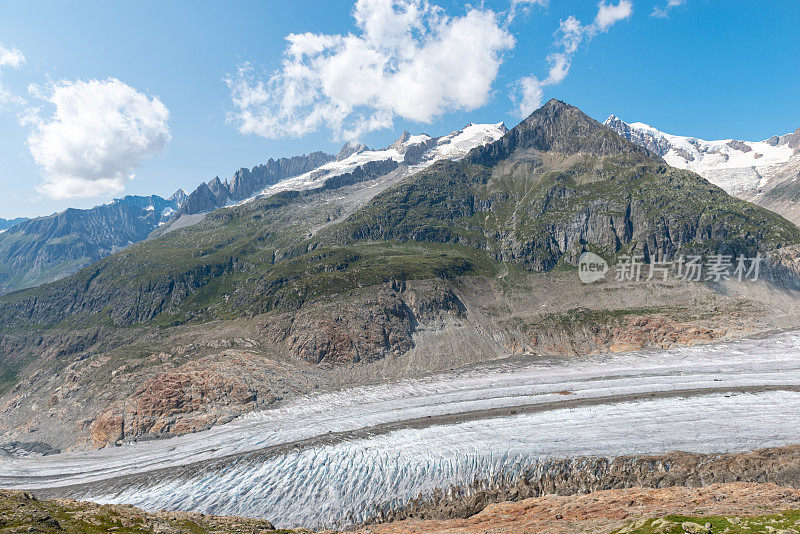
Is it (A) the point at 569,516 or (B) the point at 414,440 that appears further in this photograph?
(B) the point at 414,440

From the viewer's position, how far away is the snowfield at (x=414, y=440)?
195ft

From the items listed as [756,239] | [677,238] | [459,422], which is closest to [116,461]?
[459,422]

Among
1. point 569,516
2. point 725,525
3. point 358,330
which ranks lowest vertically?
point 569,516

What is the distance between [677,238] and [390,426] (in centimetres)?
19431

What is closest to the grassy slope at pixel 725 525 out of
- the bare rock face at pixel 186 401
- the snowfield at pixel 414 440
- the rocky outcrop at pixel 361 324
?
the snowfield at pixel 414 440

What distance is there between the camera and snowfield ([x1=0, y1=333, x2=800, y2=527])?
59.3 m

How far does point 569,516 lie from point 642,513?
7.94 m

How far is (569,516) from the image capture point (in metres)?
42.2

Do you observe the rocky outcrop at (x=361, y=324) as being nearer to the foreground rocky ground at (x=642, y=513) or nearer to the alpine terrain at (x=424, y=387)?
the alpine terrain at (x=424, y=387)

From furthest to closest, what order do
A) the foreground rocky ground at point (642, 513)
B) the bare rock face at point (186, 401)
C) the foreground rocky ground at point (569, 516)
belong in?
the bare rock face at point (186, 401) → the foreground rocky ground at point (569, 516) → the foreground rocky ground at point (642, 513)
